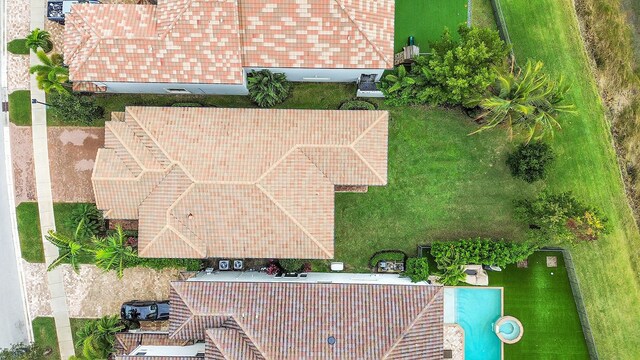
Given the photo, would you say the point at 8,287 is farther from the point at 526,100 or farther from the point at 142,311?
the point at 526,100

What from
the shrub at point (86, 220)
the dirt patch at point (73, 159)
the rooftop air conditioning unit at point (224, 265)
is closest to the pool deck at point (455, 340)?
the rooftop air conditioning unit at point (224, 265)

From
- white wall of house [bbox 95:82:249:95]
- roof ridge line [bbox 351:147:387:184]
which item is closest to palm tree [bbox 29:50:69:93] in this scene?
white wall of house [bbox 95:82:249:95]

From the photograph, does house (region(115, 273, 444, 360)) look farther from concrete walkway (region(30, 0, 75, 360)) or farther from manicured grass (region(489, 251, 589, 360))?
manicured grass (region(489, 251, 589, 360))

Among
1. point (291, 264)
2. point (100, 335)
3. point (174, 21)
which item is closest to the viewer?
point (174, 21)

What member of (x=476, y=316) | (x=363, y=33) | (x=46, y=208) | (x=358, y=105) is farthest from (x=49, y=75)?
(x=476, y=316)

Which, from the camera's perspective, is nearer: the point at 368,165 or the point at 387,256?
the point at 368,165
